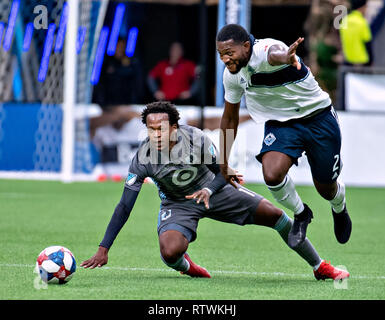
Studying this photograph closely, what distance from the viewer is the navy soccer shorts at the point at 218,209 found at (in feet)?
23.6

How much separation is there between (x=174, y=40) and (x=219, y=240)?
1161 centimetres

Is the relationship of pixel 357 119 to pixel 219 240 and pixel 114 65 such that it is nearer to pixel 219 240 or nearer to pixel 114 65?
pixel 114 65

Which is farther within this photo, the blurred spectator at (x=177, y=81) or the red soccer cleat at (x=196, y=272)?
the blurred spectator at (x=177, y=81)

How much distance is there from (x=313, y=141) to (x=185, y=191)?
111 cm

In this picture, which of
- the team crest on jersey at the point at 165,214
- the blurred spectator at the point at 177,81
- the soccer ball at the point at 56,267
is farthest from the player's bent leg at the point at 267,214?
the blurred spectator at the point at 177,81

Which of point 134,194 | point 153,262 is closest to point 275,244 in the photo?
point 153,262

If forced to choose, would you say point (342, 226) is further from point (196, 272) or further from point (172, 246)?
point (172, 246)

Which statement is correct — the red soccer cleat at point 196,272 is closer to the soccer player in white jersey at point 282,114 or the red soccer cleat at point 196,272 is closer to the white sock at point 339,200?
the soccer player in white jersey at point 282,114

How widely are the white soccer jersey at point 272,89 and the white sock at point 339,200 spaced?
0.74m

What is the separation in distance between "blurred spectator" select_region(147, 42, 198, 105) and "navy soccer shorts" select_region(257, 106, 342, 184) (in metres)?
9.77

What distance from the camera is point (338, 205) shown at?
8016mm

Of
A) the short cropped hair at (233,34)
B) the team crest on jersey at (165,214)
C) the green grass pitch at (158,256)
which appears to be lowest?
the green grass pitch at (158,256)

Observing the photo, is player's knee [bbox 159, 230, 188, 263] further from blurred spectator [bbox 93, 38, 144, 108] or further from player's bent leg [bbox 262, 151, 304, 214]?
blurred spectator [bbox 93, 38, 144, 108]
